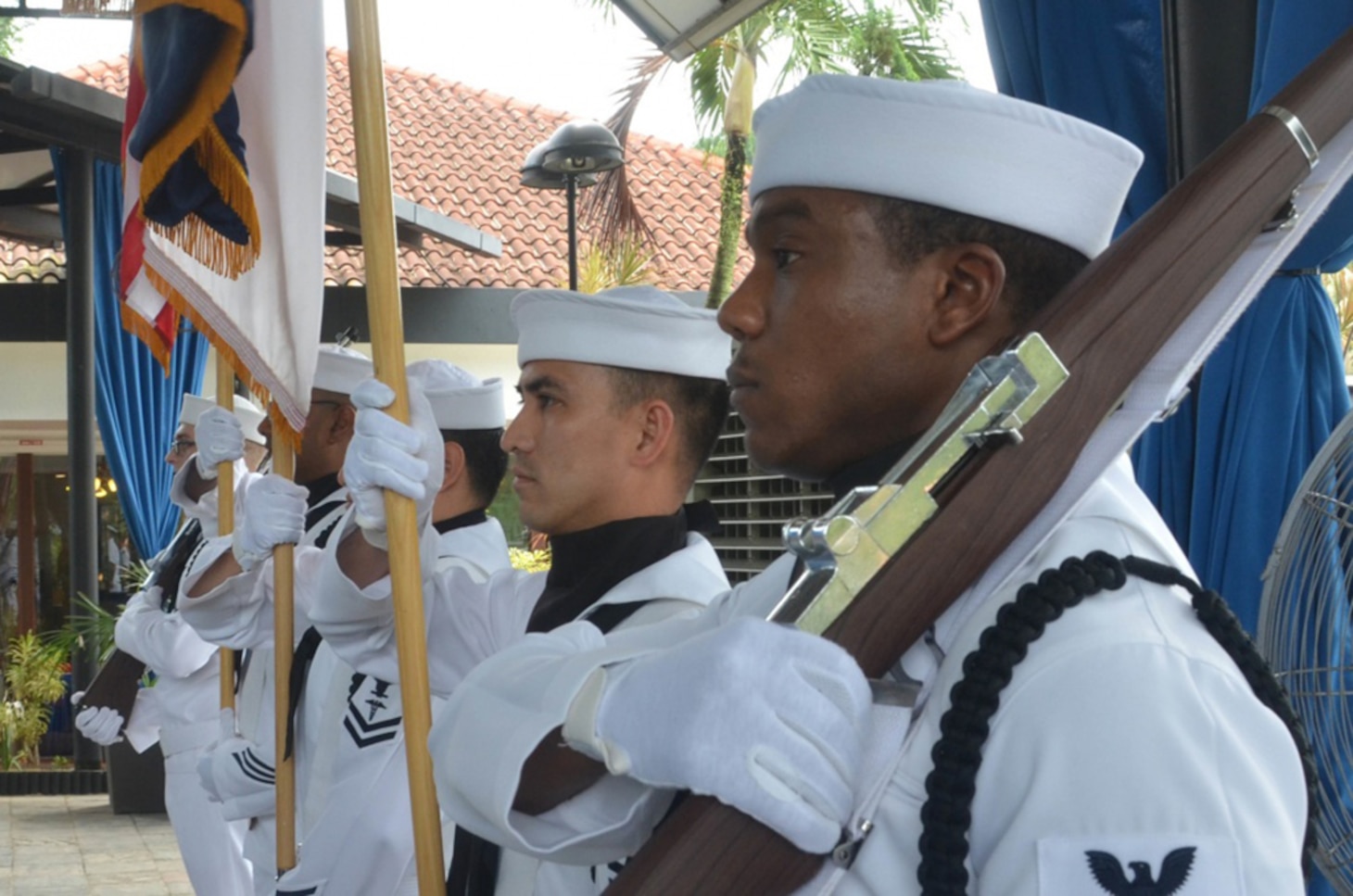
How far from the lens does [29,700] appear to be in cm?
1040

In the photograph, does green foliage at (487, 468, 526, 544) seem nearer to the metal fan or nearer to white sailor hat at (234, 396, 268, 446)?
white sailor hat at (234, 396, 268, 446)

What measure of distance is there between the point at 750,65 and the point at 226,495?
30.4 ft

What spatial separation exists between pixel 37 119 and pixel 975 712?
861 cm

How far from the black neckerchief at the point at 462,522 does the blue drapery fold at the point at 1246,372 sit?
158 centimetres

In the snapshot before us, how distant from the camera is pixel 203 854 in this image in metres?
5.66

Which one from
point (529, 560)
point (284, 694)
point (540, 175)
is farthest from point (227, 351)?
point (529, 560)

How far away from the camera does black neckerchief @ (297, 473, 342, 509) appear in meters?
4.26

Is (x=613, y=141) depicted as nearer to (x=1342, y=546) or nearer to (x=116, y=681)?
(x=116, y=681)

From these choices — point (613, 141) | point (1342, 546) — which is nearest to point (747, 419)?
point (1342, 546)

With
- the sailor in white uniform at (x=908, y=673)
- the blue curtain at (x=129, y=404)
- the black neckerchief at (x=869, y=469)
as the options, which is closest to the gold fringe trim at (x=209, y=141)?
the sailor in white uniform at (x=908, y=673)

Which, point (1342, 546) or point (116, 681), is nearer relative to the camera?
point (1342, 546)

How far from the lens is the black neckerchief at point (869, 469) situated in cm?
131

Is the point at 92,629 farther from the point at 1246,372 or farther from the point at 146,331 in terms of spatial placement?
the point at 1246,372

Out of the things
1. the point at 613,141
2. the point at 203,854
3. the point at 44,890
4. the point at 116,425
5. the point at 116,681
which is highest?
the point at 613,141
